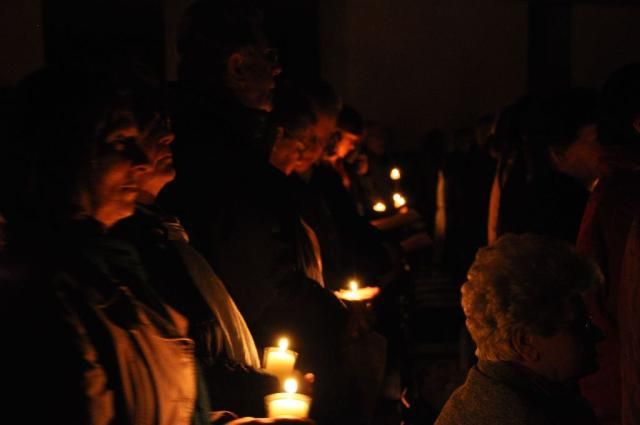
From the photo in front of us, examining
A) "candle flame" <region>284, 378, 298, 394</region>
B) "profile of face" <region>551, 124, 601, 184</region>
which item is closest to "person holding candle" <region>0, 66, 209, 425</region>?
"candle flame" <region>284, 378, 298, 394</region>

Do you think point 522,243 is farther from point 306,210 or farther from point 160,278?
point 306,210

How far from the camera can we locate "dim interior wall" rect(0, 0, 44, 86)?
12.2 ft

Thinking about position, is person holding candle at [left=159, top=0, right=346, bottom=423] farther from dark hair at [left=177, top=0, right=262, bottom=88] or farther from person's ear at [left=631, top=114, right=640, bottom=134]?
person's ear at [left=631, top=114, right=640, bottom=134]

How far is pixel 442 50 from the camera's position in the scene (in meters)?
12.2

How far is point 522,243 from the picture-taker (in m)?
2.37

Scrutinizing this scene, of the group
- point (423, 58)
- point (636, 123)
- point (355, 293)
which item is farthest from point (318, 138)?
point (423, 58)

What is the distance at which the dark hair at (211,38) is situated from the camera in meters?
3.23

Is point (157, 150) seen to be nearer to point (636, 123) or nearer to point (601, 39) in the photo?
point (636, 123)

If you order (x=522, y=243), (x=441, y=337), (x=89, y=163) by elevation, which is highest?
(x=89, y=163)

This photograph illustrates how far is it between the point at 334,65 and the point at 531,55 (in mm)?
2576

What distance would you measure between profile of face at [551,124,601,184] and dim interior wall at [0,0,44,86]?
220cm

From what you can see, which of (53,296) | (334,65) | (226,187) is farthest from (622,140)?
(334,65)

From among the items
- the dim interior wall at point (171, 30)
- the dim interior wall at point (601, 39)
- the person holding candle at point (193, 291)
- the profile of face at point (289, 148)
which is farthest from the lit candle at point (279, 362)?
the dim interior wall at point (601, 39)

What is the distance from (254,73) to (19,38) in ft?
3.82
